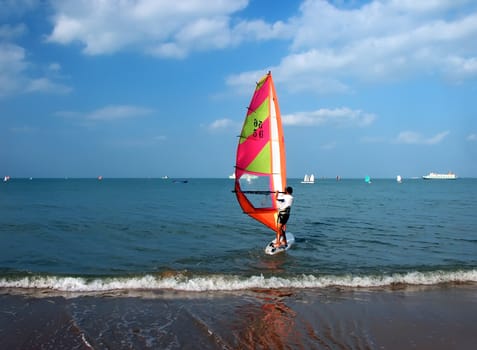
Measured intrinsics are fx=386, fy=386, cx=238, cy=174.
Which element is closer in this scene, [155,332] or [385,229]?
[155,332]

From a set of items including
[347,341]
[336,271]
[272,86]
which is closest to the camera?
[347,341]

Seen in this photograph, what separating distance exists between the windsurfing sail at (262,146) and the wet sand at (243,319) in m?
5.12

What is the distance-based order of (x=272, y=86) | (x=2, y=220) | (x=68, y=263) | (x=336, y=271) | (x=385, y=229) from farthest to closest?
1. (x=2, y=220)
2. (x=385, y=229)
3. (x=272, y=86)
4. (x=68, y=263)
5. (x=336, y=271)

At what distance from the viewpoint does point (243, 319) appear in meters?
7.21

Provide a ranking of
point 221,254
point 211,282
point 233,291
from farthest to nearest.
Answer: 1. point 221,254
2. point 211,282
3. point 233,291

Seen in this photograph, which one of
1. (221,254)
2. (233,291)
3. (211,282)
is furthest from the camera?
(221,254)

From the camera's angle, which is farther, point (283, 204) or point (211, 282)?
point (283, 204)

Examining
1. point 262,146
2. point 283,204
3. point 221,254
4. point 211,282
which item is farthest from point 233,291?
point 262,146

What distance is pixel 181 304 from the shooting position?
322 inches

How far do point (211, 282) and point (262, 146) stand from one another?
18.4 feet

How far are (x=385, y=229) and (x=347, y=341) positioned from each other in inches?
605

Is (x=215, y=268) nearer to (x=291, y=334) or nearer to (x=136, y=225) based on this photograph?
(x=291, y=334)

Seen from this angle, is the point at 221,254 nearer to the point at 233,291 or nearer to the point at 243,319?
the point at 233,291

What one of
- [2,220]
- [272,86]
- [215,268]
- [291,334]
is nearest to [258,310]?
[291,334]
